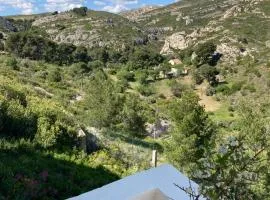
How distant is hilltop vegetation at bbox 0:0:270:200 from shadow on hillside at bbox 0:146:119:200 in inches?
1.2

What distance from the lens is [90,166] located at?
13016mm

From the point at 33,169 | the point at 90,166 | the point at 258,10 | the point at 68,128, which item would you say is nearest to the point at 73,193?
the point at 33,169

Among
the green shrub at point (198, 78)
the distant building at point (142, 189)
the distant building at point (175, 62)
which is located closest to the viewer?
the distant building at point (142, 189)

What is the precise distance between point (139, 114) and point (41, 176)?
1660 cm

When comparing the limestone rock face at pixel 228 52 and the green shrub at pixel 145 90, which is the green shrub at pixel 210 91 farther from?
the limestone rock face at pixel 228 52

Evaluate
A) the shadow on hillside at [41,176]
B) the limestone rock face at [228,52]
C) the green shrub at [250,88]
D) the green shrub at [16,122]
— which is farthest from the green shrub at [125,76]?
the shadow on hillside at [41,176]

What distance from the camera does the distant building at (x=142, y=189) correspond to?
5.82 metres

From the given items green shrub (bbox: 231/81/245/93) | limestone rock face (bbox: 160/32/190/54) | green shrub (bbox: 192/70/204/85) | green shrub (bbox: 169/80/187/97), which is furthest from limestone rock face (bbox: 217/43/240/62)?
limestone rock face (bbox: 160/32/190/54)

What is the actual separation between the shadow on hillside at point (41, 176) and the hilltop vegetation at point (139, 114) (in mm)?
32

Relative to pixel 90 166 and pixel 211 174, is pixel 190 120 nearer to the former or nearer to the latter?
pixel 90 166

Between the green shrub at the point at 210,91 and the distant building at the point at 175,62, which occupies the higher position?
the distant building at the point at 175,62

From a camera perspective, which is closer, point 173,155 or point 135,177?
point 135,177

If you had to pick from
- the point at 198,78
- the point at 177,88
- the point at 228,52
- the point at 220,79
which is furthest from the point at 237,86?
the point at 228,52

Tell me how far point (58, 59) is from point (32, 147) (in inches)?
2334
